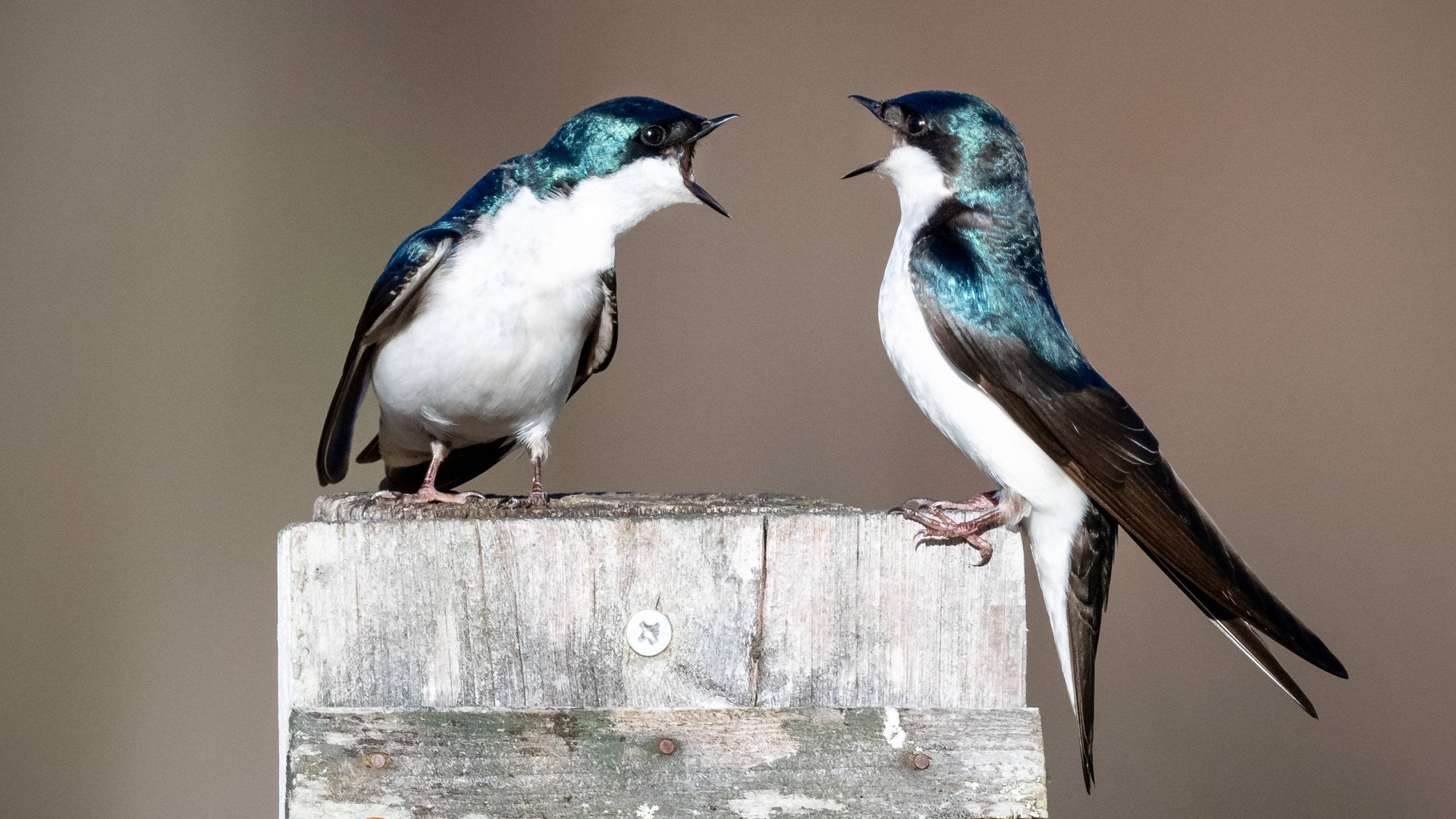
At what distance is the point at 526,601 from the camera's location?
67.2 inches

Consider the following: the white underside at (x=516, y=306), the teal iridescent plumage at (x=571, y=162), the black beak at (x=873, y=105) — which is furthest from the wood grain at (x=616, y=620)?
the black beak at (x=873, y=105)

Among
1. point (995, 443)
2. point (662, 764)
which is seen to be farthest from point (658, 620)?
point (995, 443)

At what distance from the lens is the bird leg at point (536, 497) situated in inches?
82.4

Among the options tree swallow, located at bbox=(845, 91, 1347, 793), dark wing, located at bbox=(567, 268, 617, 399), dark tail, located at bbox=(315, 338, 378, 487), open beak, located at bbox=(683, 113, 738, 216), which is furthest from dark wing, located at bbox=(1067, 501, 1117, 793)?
dark tail, located at bbox=(315, 338, 378, 487)

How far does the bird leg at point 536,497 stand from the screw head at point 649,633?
42 centimetres

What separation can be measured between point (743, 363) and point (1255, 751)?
1902 millimetres

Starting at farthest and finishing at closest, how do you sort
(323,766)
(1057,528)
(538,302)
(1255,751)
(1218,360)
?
(1218,360), (1255,751), (538,302), (1057,528), (323,766)

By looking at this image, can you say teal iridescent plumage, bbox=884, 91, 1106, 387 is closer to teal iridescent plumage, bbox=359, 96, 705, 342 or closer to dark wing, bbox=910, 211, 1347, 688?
dark wing, bbox=910, 211, 1347, 688

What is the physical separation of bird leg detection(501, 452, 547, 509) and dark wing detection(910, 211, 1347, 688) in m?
0.66

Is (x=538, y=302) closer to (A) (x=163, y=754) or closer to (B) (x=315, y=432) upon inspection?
(B) (x=315, y=432)

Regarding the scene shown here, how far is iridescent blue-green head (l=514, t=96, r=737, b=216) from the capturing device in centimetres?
243

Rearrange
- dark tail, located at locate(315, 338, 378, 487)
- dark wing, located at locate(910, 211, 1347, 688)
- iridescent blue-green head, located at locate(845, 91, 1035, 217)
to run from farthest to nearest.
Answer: dark tail, located at locate(315, 338, 378, 487), iridescent blue-green head, located at locate(845, 91, 1035, 217), dark wing, located at locate(910, 211, 1347, 688)

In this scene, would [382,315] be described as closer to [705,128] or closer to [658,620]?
[705,128]

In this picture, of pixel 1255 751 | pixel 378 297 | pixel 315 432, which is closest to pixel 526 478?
pixel 315 432
